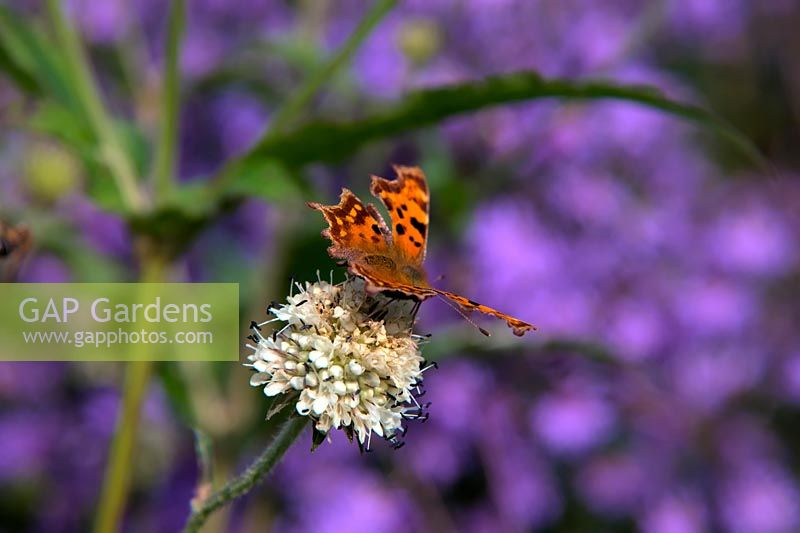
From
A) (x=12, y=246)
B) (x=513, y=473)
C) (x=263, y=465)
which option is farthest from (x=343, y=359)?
(x=513, y=473)

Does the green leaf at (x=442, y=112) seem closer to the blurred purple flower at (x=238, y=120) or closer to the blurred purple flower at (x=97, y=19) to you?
the blurred purple flower at (x=238, y=120)

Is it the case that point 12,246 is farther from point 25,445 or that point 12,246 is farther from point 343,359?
point 25,445

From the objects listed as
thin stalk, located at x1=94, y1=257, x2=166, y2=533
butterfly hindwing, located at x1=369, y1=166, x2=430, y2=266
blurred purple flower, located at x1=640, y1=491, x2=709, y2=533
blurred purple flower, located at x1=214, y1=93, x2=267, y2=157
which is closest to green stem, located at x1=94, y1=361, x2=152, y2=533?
thin stalk, located at x1=94, y1=257, x2=166, y2=533

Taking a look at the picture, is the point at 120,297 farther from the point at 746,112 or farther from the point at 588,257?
the point at 746,112

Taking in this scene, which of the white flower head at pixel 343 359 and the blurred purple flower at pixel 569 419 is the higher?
the blurred purple flower at pixel 569 419

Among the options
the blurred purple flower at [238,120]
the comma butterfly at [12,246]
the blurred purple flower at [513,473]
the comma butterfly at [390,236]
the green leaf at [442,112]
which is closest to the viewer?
the comma butterfly at [390,236]

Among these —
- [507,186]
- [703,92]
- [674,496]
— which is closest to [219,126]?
[507,186]

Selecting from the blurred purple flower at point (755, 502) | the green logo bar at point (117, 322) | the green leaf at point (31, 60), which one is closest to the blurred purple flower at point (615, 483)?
the blurred purple flower at point (755, 502)
